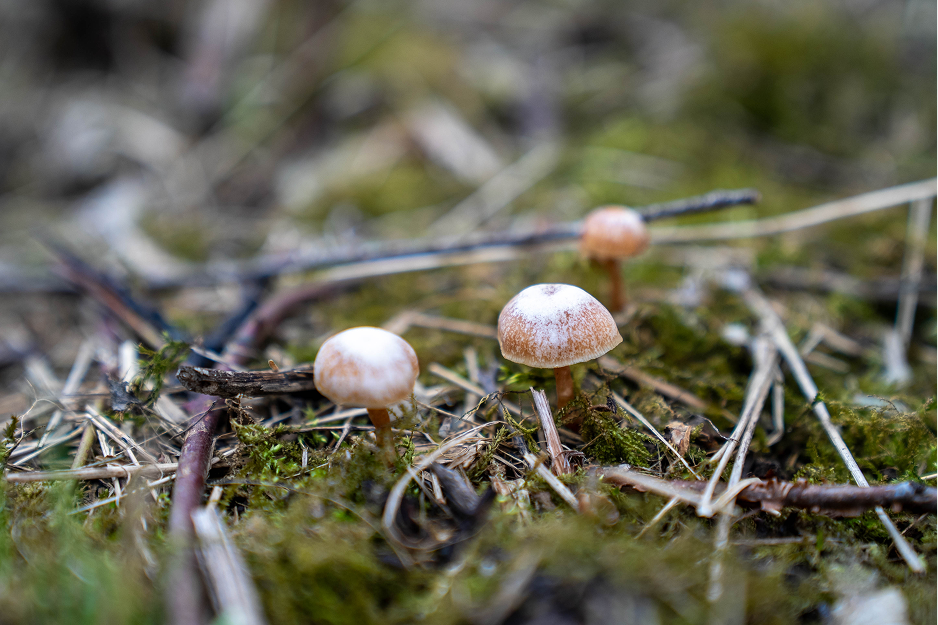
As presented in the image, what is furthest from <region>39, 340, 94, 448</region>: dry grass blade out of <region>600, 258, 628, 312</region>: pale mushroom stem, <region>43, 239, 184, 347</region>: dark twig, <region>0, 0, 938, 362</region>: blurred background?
<region>600, 258, 628, 312</region>: pale mushroom stem

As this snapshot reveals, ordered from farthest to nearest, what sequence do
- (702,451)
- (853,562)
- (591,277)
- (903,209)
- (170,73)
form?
1. (170,73)
2. (903,209)
3. (591,277)
4. (702,451)
5. (853,562)

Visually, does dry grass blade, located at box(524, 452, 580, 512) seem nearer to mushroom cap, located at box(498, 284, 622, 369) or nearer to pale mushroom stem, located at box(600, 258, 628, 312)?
mushroom cap, located at box(498, 284, 622, 369)

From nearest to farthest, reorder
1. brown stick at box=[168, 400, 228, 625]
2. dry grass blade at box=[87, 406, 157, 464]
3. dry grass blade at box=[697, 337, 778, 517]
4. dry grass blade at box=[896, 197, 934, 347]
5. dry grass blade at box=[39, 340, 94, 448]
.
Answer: brown stick at box=[168, 400, 228, 625]
dry grass blade at box=[697, 337, 778, 517]
dry grass blade at box=[87, 406, 157, 464]
dry grass blade at box=[39, 340, 94, 448]
dry grass blade at box=[896, 197, 934, 347]

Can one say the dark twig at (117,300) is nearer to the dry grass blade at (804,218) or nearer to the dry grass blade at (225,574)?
the dry grass blade at (225,574)

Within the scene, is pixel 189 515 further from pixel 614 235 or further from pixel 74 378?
pixel 614 235

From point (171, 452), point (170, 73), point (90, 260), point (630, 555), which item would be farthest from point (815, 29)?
point (170, 73)

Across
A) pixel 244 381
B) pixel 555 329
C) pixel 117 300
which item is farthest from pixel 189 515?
pixel 117 300

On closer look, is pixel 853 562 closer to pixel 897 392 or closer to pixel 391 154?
pixel 897 392
